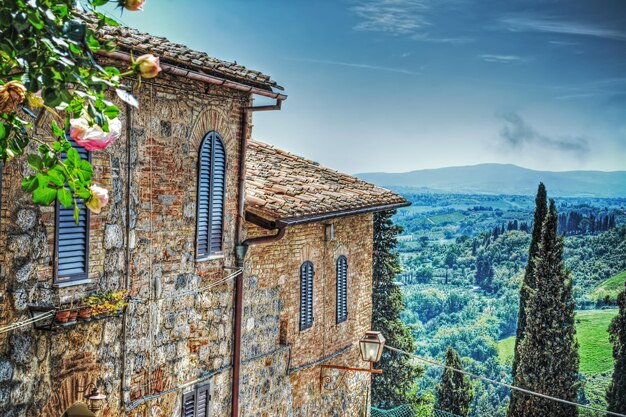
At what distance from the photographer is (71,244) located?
6.33 meters

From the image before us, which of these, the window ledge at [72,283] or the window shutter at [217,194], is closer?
the window ledge at [72,283]

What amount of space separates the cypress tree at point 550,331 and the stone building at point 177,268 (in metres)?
13.7

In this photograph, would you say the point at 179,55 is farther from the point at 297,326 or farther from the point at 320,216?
the point at 297,326

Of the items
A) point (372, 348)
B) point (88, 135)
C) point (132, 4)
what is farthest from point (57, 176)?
point (372, 348)

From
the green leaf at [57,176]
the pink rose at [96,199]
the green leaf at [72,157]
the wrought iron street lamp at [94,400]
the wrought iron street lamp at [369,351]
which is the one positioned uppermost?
the green leaf at [72,157]

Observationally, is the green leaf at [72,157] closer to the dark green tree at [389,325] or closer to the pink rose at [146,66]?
the pink rose at [146,66]

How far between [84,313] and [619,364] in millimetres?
21866

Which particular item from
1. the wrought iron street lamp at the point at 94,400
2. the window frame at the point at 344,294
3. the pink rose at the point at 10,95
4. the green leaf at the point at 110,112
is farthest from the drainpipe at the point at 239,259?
the pink rose at the point at 10,95

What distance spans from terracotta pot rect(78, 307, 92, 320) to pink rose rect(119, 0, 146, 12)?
389 centimetres

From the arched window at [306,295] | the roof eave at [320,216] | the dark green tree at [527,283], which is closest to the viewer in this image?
the roof eave at [320,216]

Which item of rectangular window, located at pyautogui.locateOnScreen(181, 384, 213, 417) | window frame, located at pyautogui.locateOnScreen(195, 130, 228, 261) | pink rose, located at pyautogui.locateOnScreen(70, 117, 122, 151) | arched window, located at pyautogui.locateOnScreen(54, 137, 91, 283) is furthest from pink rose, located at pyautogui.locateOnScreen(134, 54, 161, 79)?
rectangular window, located at pyautogui.locateOnScreen(181, 384, 213, 417)

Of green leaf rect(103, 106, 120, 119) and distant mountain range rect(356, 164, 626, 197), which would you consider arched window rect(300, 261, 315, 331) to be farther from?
distant mountain range rect(356, 164, 626, 197)

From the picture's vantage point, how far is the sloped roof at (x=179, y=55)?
6.52 m

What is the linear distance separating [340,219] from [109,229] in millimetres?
6077
